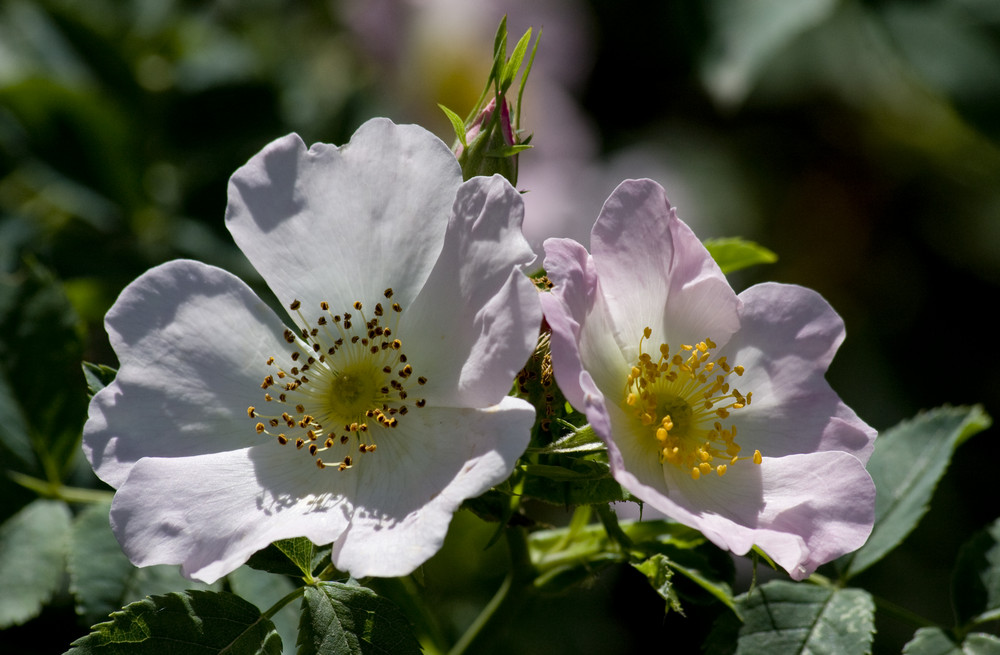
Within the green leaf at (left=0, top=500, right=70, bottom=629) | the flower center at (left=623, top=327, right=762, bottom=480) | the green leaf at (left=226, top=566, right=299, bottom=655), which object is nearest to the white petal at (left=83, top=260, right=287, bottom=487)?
the green leaf at (left=226, top=566, right=299, bottom=655)

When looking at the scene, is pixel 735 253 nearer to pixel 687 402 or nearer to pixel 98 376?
pixel 687 402

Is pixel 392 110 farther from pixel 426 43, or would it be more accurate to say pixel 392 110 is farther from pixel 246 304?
pixel 246 304

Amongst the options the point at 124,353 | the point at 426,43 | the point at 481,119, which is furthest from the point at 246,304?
the point at 426,43

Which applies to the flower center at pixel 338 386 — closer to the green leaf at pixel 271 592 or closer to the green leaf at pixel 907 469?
the green leaf at pixel 271 592

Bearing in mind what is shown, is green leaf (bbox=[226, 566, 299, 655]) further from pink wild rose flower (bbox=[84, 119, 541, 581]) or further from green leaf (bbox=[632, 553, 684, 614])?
green leaf (bbox=[632, 553, 684, 614])

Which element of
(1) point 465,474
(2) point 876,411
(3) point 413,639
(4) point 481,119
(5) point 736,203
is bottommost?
(2) point 876,411

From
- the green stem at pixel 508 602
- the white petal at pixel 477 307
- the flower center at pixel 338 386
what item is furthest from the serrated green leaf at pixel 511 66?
the green stem at pixel 508 602

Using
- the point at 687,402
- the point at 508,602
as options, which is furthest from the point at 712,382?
the point at 508,602
